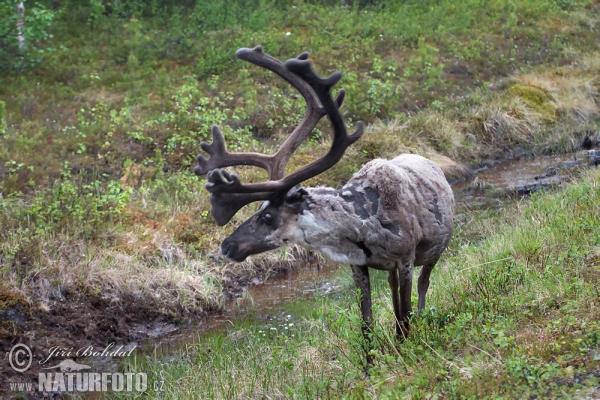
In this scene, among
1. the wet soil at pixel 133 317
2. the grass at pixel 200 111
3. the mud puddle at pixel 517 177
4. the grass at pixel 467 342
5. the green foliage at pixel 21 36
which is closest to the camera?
the grass at pixel 467 342

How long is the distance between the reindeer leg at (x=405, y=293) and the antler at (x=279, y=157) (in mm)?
1196

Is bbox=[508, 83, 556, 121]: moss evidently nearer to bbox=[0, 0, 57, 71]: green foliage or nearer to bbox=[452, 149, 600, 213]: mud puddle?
bbox=[452, 149, 600, 213]: mud puddle

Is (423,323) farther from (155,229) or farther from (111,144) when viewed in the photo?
(111,144)

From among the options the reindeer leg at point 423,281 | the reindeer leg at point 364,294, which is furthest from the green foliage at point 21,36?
the reindeer leg at point 364,294

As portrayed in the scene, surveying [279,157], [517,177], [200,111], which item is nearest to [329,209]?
[279,157]

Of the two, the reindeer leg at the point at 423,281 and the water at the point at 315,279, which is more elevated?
the reindeer leg at the point at 423,281

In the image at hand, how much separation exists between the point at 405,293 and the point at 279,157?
1.74 meters

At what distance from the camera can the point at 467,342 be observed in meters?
5.29

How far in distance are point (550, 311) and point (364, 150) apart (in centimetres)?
945

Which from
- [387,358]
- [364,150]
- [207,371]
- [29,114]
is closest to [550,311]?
[387,358]

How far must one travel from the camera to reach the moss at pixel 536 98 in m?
17.5

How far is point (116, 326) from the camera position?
31.1ft

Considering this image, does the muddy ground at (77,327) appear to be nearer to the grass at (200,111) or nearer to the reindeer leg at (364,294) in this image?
the grass at (200,111)

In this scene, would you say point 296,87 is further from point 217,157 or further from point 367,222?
point 367,222
